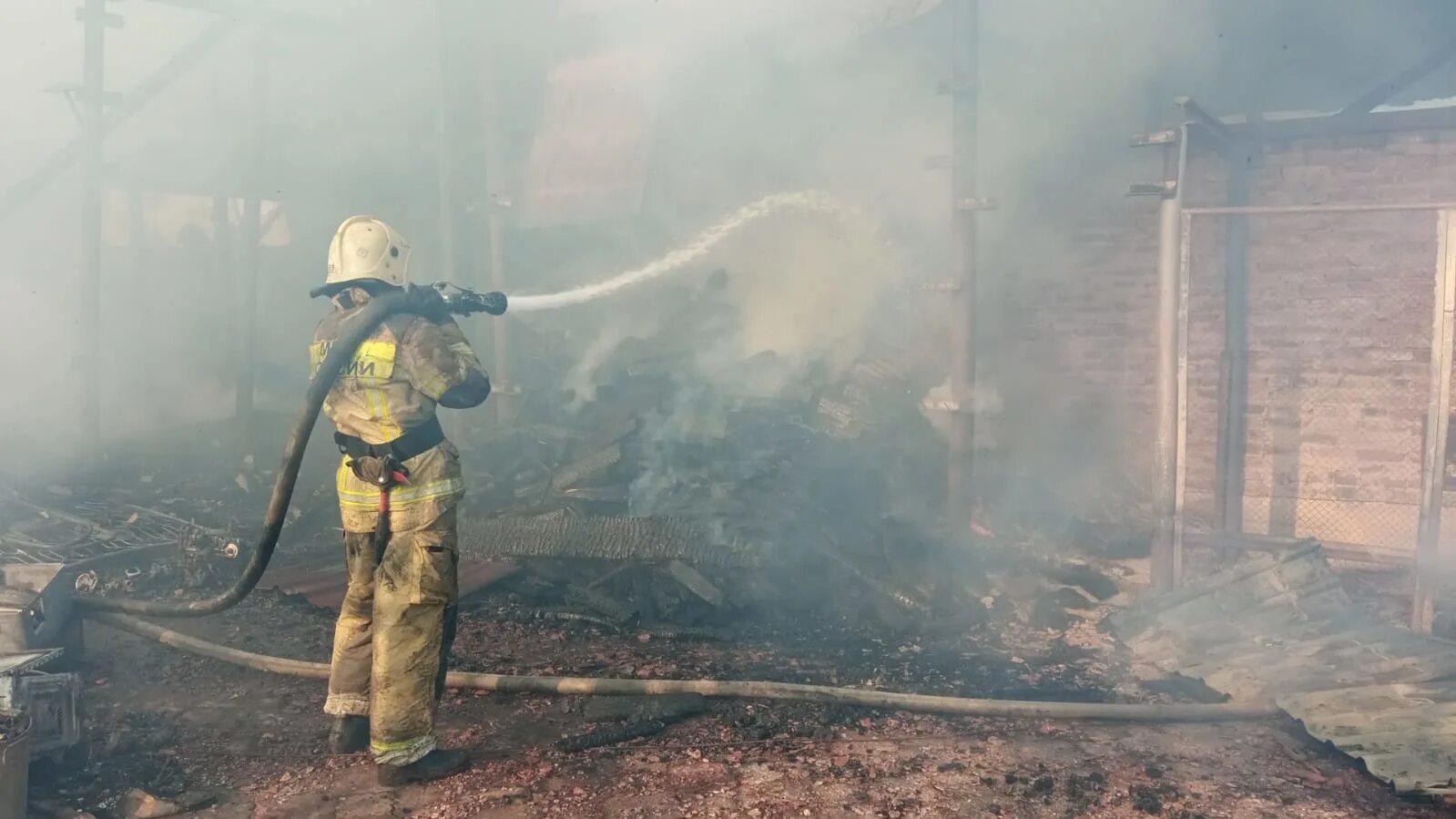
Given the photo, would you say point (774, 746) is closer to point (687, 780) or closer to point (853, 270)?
point (687, 780)

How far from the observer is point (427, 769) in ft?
12.8

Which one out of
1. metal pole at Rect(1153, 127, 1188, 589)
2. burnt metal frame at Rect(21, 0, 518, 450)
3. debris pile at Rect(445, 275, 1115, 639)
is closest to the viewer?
metal pole at Rect(1153, 127, 1188, 589)

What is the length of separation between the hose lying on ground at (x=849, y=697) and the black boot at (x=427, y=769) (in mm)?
769

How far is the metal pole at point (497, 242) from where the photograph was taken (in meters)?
8.91

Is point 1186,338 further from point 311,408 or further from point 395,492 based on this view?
point 311,408

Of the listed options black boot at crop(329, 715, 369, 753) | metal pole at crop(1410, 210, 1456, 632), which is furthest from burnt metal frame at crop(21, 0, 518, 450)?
metal pole at crop(1410, 210, 1456, 632)

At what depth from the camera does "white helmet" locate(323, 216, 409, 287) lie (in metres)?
4.12

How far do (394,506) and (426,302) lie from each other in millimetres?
861

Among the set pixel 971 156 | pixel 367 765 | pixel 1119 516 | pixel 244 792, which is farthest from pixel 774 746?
pixel 1119 516

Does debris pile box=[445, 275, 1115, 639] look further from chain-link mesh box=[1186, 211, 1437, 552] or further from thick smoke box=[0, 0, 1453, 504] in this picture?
chain-link mesh box=[1186, 211, 1437, 552]

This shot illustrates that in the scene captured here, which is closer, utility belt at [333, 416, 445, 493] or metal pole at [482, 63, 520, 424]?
utility belt at [333, 416, 445, 493]

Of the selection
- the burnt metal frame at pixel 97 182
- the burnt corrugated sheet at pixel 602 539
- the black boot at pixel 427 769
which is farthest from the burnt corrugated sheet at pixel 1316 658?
the burnt metal frame at pixel 97 182

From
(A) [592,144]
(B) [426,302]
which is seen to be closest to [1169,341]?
(B) [426,302]

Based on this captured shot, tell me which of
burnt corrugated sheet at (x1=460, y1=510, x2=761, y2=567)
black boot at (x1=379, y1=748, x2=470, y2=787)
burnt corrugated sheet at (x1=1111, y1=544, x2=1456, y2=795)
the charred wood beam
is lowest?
black boot at (x1=379, y1=748, x2=470, y2=787)
